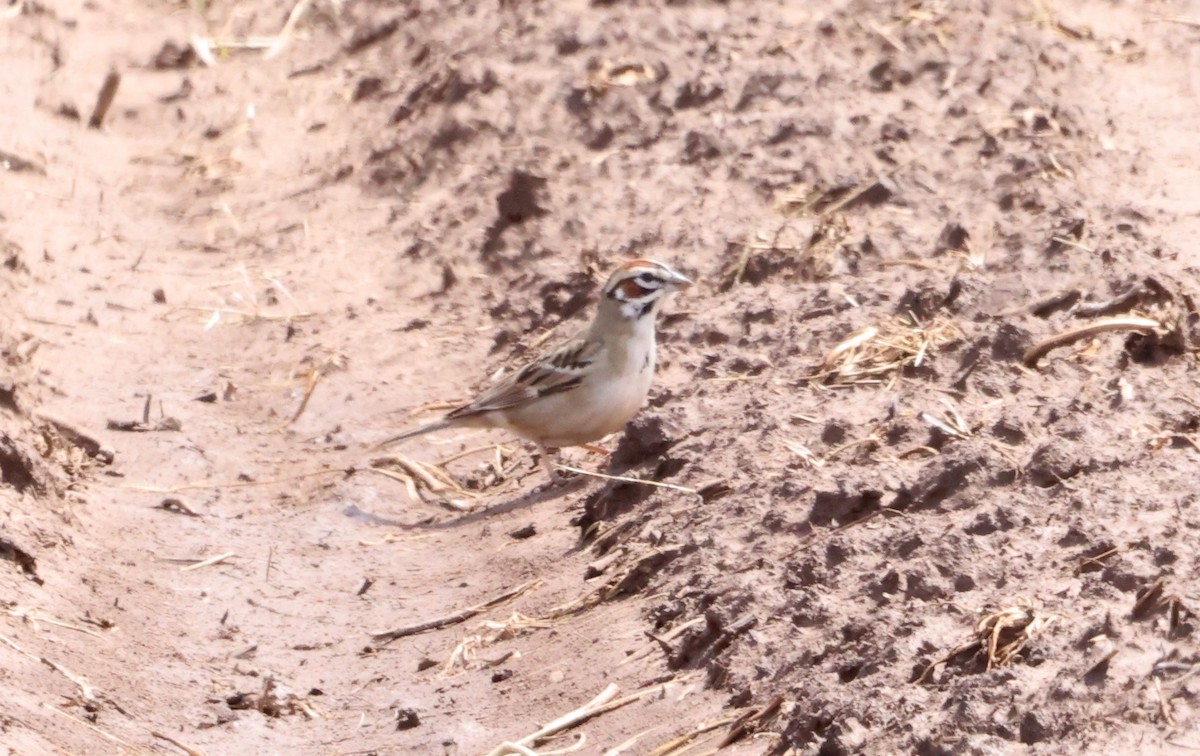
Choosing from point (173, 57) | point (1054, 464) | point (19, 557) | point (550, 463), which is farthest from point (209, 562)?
point (173, 57)

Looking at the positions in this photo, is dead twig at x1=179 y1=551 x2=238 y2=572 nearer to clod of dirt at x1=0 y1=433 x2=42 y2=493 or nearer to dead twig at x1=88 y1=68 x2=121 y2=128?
clod of dirt at x1=0 y1=433 x2=42 y2=493

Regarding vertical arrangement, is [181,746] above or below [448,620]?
above

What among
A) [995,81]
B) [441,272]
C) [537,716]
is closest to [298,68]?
[441,272]

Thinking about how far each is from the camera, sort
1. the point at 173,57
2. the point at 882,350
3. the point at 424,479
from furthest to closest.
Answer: the point at 173,57, the point at 424,479, the point at 882,350

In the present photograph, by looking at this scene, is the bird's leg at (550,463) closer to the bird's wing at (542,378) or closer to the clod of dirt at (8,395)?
the bird's wing at (542,378)

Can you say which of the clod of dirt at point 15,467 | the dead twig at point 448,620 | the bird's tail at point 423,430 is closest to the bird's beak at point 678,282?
the bird's tail at point 423,430

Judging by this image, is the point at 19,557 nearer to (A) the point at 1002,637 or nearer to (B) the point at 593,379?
(B) the point at 593,379

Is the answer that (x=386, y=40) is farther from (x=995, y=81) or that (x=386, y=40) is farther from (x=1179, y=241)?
(x=1179, y=241)
